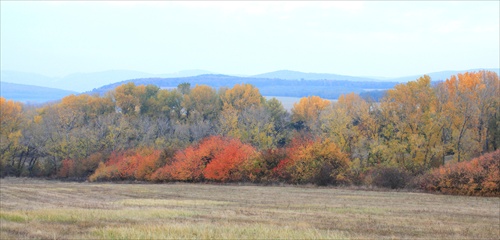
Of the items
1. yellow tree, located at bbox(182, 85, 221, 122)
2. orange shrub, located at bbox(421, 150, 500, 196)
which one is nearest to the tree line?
orange shrub, located at bbox(421, 150, 500, 196)

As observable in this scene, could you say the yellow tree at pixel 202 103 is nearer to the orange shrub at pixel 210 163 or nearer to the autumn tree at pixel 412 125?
the orange shrub at pixel 210 163

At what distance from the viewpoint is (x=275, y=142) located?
74.4m

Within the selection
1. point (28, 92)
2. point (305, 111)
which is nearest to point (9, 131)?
point (305, 111)

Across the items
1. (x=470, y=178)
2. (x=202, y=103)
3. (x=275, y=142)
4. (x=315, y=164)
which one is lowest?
(x=275, y=142)

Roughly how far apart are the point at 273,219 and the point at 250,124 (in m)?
58.9

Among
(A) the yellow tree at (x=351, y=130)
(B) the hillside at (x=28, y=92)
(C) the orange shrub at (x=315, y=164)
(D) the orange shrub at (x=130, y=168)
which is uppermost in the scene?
(B) the hillside at (x=28, y=92)

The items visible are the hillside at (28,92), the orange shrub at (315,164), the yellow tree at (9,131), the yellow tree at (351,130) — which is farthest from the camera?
the hillside at (28,92)

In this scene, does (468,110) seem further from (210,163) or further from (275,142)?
(210,163)

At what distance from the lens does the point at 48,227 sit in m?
15.7

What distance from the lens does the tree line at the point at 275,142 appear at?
182ft

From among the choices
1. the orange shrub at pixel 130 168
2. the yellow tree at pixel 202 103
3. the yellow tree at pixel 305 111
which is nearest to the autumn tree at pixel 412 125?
the yellow tree at pixel 305 111

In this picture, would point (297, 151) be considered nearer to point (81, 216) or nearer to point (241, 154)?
point (241, 154)

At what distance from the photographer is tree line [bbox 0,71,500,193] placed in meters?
55.5

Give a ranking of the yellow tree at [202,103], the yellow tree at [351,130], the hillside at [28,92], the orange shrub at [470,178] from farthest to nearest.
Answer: the hillside at [28,92] < the yellow tree at [202,103] < the yellow tree at [351,130] < the orange shrub at [470,178]
